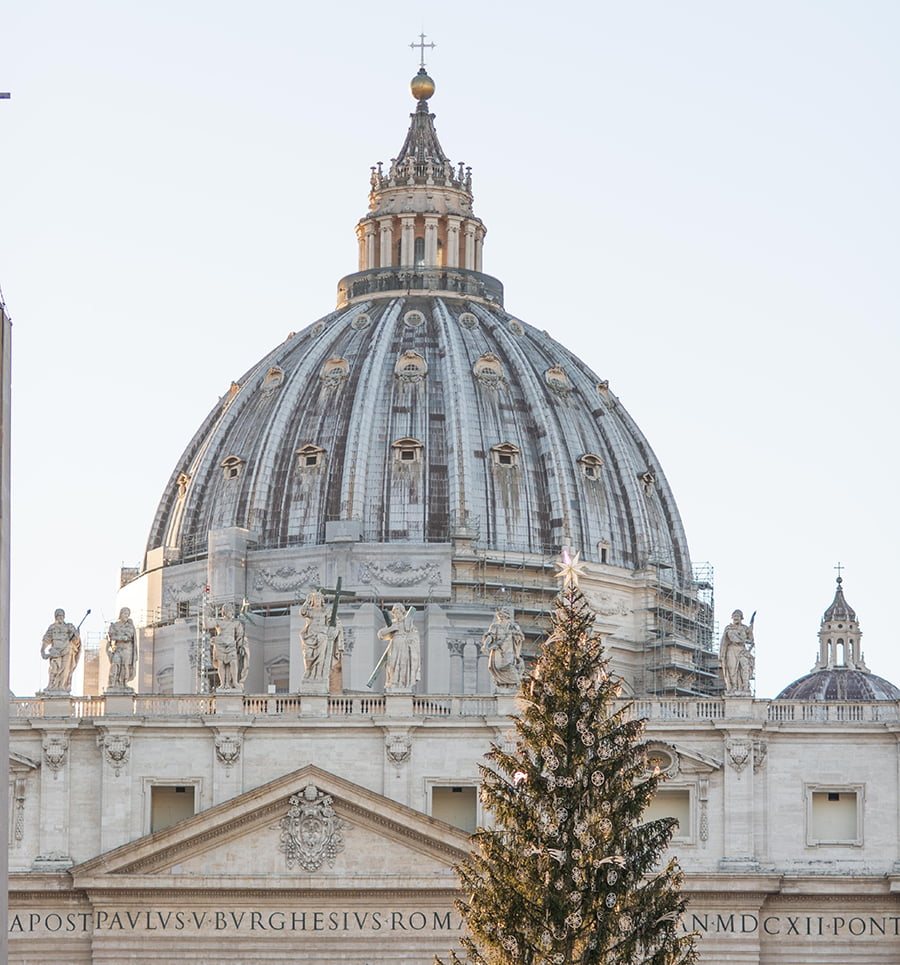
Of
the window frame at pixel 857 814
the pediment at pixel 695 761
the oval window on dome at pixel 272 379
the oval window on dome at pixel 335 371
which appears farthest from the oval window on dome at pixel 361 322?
the window frame at pixel 857 814

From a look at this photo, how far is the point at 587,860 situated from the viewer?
202ft

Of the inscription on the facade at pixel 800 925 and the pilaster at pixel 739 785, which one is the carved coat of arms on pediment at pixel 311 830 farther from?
the pilaster at pixel 739 785

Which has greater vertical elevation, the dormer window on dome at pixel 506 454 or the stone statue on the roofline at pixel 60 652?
the dormer window on dome at pixel 506 454

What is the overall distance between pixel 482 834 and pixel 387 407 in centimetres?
Answer: 6538

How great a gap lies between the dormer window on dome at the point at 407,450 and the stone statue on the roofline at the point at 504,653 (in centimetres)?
3262

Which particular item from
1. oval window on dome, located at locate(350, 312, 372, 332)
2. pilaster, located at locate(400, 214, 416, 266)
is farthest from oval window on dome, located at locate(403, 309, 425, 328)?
pilaster, located at locate(400, 214, 416, 266)

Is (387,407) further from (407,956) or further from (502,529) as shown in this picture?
(407,956)

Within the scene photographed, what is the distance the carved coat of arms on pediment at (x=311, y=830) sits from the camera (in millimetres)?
90438

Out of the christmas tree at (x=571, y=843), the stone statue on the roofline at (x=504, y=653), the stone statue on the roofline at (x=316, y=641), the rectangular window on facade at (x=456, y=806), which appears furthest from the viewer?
the stone statue on the roofline at (x=316, y=641)

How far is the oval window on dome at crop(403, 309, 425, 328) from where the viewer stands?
429ft

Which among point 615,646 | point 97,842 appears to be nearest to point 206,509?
point 615,646

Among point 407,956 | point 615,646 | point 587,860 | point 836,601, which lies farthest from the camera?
point 836,601

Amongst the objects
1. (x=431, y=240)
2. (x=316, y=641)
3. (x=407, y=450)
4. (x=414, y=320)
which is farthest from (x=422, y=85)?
(x=316, y=641)

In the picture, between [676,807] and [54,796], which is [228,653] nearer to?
[54,796]
